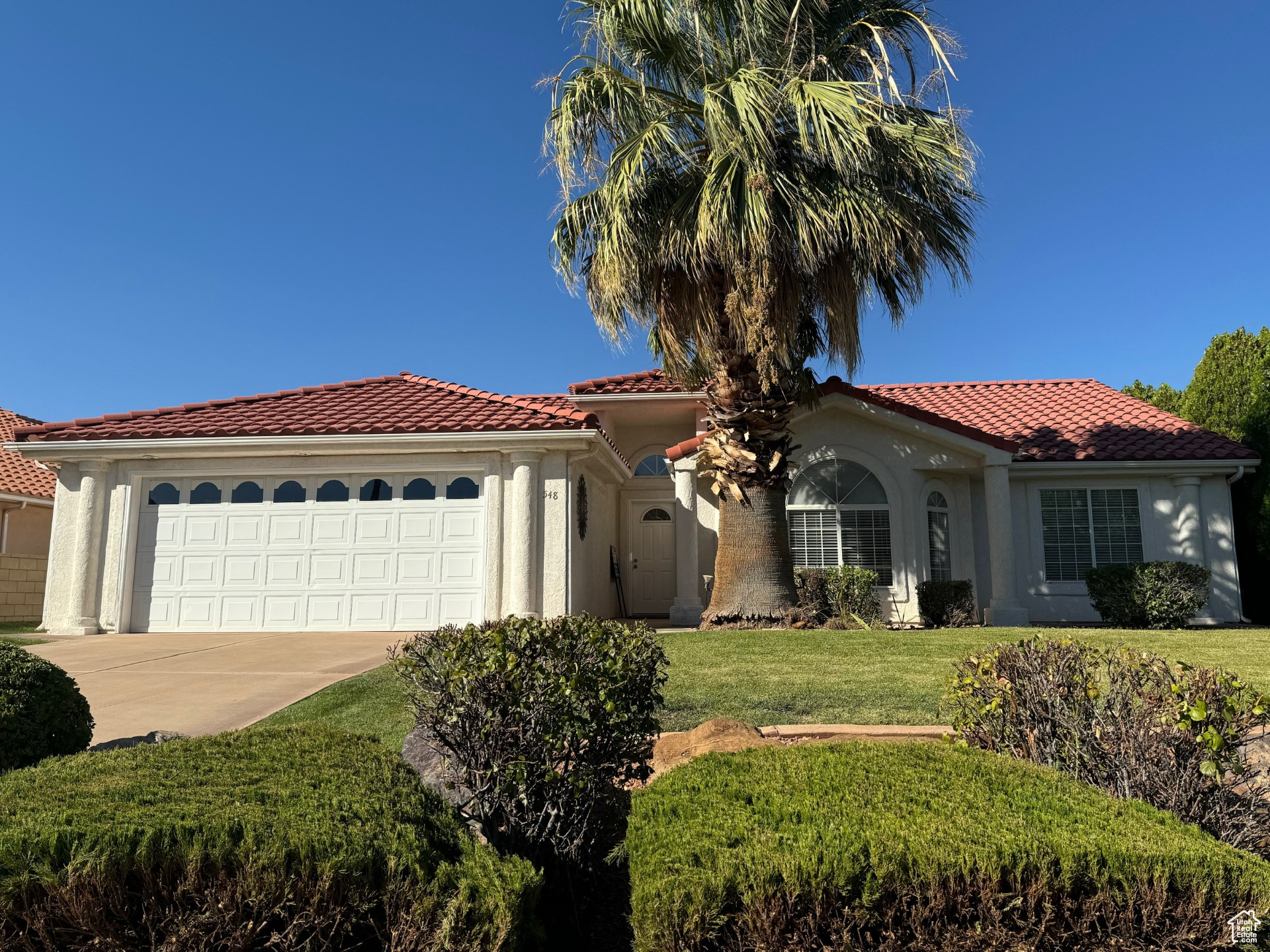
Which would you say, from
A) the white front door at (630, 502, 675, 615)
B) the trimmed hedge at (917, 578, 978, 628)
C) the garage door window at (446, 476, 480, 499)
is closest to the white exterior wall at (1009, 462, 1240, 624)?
the trimmed hedge at (917, 578, 978, 628)

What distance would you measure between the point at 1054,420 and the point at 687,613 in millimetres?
8952

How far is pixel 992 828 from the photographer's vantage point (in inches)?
97.7

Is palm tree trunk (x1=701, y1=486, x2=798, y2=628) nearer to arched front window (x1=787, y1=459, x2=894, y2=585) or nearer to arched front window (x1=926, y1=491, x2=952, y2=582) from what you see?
arched front window (x1=787, y1=459, x2=894, y2=585)

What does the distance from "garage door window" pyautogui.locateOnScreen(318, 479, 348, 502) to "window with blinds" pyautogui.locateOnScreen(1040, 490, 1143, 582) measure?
1242 centimetres

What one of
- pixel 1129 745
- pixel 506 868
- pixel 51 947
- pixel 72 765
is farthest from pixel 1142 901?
pixel 72 765

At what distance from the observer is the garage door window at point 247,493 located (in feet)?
41.9

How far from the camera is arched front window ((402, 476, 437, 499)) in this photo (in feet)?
41.4

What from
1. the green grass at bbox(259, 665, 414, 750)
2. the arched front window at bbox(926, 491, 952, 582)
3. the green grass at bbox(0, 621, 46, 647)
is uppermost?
the arched front window at bbox(926, 491, 952, 582)

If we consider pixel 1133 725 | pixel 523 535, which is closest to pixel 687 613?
pixel 523 535

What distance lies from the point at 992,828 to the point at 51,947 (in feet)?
8.89

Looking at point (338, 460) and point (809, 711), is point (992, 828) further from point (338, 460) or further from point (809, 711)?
point (338, 460)

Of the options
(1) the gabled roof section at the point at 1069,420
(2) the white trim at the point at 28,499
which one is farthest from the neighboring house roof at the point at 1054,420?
(2) the white trim at the point at 28,499

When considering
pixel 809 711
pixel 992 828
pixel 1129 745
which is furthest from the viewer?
pixel 809 711

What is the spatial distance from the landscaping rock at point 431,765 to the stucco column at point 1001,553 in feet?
40.0
